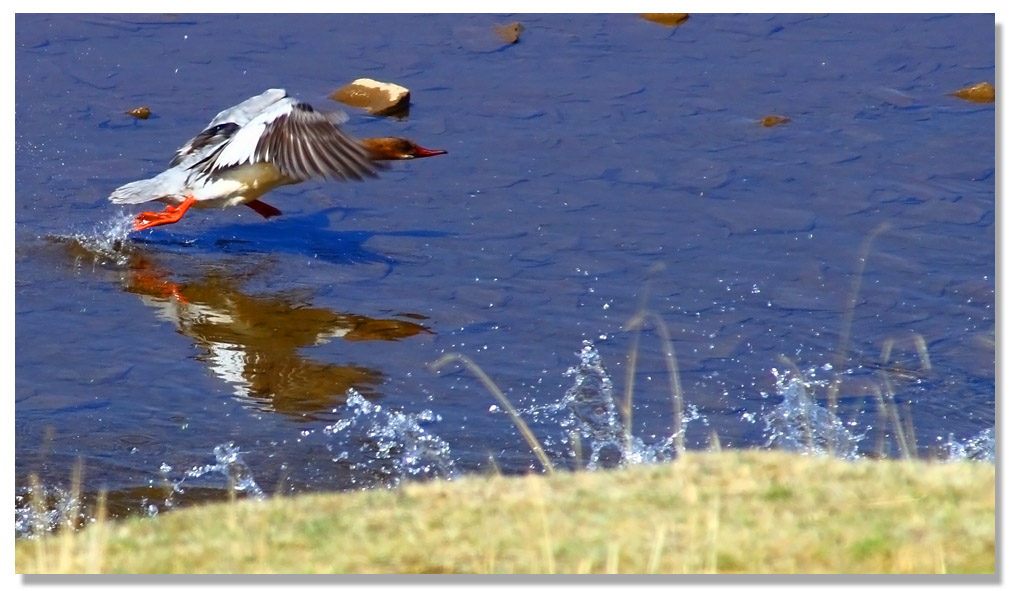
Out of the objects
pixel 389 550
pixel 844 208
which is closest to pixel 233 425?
pixel 389 550

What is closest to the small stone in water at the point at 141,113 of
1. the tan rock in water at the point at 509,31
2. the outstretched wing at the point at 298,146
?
the outstretched wing at the point at 298,146

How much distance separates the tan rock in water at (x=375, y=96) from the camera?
430 inches

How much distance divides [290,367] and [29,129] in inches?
162

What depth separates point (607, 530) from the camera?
14.5 ft

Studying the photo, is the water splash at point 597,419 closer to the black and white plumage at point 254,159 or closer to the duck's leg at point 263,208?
the black and white plumage at point 254,159

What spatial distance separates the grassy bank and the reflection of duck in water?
2.01 metres

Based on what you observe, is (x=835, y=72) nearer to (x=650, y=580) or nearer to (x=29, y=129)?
(x=29, y=129)

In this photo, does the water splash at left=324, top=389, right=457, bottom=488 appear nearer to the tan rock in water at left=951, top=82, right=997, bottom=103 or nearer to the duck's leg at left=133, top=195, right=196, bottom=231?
the duck's leg at left=133, top=195, right=196, bottom=231

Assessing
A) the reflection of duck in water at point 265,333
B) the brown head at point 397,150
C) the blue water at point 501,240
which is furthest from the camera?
the brown head at point 397,150

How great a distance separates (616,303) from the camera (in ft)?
26.8

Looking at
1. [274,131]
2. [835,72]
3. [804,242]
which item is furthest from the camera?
[835,72]

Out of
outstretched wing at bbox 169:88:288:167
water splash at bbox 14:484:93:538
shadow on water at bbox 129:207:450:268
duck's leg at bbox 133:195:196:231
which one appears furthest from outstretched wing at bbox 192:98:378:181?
water splash at bbox 14:484:93:538

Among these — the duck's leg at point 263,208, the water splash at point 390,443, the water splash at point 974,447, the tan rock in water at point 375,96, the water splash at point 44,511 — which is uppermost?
the tan rock in water at point 375,96

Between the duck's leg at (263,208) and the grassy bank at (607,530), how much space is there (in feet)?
13.6
